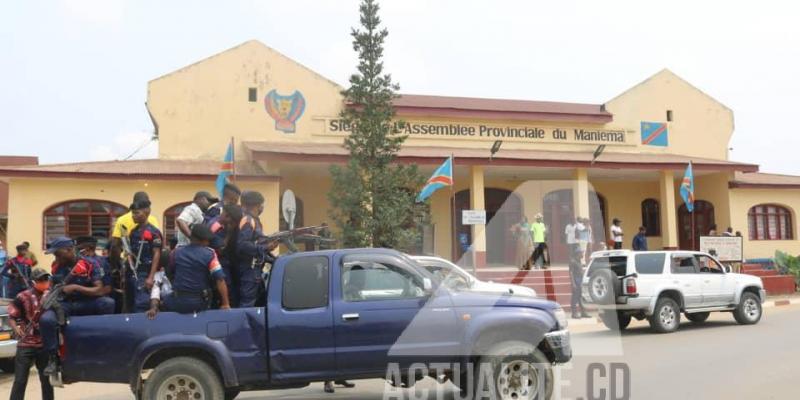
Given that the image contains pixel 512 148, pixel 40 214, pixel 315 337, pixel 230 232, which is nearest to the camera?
pixel 315 337

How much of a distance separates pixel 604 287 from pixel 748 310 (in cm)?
327

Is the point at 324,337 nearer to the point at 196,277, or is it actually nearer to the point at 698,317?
the point at 196,277

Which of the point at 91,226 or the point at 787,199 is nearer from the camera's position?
the point at 91,226

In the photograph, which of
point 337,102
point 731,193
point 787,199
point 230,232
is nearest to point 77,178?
point 337,102

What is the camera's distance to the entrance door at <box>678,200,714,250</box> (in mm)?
24422

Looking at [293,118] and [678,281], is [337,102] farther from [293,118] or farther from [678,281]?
[678,281]

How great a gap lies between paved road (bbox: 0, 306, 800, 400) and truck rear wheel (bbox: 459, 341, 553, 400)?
97 centimetres

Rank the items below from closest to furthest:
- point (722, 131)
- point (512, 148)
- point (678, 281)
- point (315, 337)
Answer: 1. point (315, 337)
2. point (678, 281)
3. point (512, 148)
4. point (722, 131)

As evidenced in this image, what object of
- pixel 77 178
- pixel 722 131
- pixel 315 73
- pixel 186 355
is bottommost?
pixel 186 355

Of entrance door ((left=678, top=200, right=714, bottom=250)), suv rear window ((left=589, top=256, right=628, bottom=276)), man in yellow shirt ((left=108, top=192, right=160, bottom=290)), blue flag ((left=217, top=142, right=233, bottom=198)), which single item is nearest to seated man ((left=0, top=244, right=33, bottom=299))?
blue flag ((left=217, top=142, right=233, bottom=198))

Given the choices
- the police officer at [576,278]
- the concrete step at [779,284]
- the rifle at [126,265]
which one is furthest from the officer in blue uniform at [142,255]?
the concrete step at [779,284]

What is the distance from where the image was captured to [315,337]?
234 inches

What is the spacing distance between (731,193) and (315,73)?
1541 centimetres

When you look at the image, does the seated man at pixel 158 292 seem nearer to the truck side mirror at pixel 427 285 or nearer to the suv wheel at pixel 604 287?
the truck side mirror at pixel 427 285
